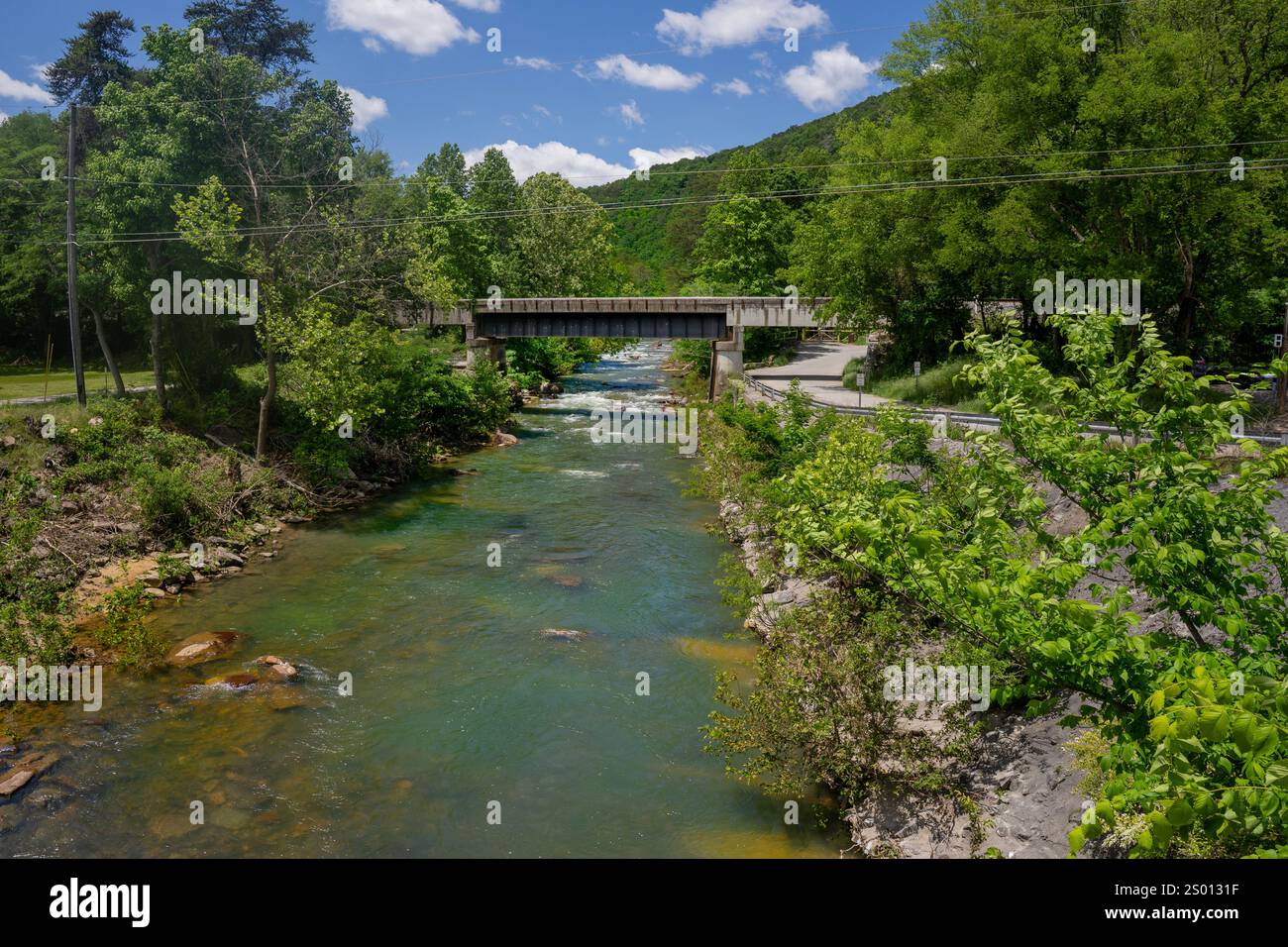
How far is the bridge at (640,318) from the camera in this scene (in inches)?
1991

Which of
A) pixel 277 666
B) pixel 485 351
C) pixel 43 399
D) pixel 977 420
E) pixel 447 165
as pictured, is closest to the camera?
pixel 277 666

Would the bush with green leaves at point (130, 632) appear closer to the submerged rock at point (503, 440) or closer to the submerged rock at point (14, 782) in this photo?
the submerged rock at point (14, 782)

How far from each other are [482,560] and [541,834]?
12898 millimetres

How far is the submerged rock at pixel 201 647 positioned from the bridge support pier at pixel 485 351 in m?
32.7

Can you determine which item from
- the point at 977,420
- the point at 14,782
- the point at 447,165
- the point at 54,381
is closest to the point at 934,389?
Answer: the point at 977,420

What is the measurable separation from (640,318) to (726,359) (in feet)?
19.2

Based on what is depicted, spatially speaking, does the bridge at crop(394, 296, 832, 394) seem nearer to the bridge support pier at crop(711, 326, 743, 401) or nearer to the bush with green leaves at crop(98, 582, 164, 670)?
the bridge support pier at crop(711, 326, 743, 401)

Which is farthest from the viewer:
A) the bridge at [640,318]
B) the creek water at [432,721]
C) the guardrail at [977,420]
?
the bridge at [640,318]

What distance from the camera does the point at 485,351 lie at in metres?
53.4

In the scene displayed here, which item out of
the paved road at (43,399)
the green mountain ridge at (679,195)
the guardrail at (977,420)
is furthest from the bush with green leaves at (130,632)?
the green mountain ridge at (679,195)

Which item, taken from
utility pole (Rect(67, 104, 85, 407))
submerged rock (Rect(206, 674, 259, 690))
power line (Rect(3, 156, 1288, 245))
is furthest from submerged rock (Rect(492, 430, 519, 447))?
submerged rock (Rect(206, 674, 259, 690))

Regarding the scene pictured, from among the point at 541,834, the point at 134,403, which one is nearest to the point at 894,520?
the point at 541,834

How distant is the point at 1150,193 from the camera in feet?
84.5

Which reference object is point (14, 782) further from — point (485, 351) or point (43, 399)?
point (485, 351)
